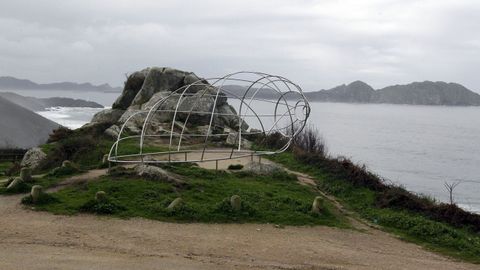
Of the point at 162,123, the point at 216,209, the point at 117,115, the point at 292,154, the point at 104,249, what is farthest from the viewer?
the point at 117,115

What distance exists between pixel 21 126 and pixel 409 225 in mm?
49145

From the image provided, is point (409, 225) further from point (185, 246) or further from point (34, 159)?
point (34, 159)

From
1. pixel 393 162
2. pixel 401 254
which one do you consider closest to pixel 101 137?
pixel 401 254

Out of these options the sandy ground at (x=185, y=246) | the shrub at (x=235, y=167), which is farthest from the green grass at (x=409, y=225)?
the shrub at (x=235, y=167)

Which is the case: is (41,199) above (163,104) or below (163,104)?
below

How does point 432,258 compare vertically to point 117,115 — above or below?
below

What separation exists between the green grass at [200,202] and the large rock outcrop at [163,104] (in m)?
11.7

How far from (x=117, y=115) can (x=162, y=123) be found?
565 cm

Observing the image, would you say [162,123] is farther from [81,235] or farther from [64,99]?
[64,99]

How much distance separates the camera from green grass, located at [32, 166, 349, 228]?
1267cm

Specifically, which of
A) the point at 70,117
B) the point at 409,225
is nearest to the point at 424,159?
the point at 409,225

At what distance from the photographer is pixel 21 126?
54.8 meters

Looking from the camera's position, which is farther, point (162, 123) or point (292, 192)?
point (162, 123)

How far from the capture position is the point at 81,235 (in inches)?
424
